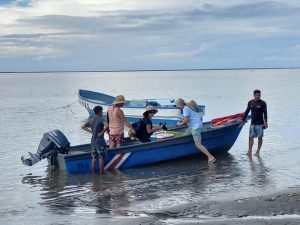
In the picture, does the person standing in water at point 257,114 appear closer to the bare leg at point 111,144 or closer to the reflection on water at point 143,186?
the reflection on water at point 143,186

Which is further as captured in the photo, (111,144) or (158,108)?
(158,108)

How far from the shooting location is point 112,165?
1255 centimetres

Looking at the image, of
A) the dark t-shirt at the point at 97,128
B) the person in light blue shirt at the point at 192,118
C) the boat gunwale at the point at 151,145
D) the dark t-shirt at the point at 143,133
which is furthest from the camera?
the dark t-shirt at the point at 143,133

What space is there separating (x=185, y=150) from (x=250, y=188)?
3529mm

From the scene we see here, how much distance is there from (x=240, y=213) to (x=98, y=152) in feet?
15.5

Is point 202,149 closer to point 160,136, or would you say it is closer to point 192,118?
point 192,118

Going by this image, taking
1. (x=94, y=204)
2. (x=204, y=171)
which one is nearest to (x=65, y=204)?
(x=94, y=204)

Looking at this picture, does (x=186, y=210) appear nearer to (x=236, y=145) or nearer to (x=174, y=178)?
(x=174, y=178)

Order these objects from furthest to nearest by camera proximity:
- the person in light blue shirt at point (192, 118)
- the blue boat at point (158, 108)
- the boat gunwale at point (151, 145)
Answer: the blue boat at point (158, 108)
the person in light blue shirt at point (192, 118)
the boat gunwale at point (151, 145)

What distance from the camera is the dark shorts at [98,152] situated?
11.8 m

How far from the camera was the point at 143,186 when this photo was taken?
35.5ft

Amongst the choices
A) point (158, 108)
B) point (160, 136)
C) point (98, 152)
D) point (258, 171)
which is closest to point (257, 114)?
point (258, 171)

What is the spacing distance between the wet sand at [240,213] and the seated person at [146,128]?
14.0 ft

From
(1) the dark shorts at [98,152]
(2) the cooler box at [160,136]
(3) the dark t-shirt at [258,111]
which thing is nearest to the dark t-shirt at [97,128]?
(1) the dark shorts at [98,152]
